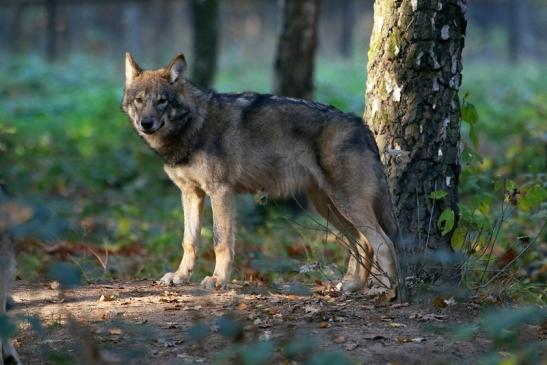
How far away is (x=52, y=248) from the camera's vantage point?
9.77 m

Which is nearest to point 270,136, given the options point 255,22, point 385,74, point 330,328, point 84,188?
point 385,74

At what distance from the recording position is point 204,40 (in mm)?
16516

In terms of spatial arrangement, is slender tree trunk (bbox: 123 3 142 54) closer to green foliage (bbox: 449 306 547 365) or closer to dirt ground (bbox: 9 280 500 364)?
dirt ground (bbox: 9 280 500 364)

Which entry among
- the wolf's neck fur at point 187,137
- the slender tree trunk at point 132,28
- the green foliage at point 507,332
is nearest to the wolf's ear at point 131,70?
the wolf's neck fur at point 187,137

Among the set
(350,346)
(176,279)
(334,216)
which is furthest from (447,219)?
(176,279)

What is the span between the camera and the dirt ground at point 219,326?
202 inches

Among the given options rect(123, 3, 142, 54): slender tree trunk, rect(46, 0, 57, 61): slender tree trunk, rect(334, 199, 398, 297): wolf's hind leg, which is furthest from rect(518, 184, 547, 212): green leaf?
rect(123, 3, 142, 54): slender tree trunk

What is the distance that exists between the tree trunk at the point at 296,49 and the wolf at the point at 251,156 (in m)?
4.37

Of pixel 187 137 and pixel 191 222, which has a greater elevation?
pixel 187 137

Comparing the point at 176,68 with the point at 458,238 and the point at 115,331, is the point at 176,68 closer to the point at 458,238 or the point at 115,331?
the point at 115,331

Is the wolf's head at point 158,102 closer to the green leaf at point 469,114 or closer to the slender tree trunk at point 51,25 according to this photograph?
the green leaf at point 469,114

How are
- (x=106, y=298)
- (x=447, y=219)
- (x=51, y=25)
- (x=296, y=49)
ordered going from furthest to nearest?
(x=51, y=25), (x=296, y=49), (x=106, y=298), (x=447, y=219)

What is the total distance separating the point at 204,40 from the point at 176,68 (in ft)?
30.1

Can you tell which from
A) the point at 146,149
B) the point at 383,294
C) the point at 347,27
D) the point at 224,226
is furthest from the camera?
the point at 347,27
